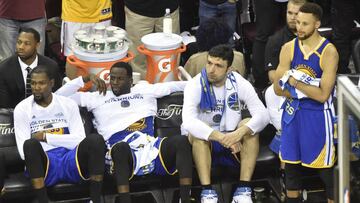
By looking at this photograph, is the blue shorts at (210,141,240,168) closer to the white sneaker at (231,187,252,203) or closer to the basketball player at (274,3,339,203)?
the white sneaker at (231,187,252,203)

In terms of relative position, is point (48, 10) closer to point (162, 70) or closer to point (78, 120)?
point (162, 70)

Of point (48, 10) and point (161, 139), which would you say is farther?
point (48, 10)

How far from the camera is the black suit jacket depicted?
7.09m

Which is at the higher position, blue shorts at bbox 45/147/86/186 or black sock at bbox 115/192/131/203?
blue shorts at bbox 45/147/86/186

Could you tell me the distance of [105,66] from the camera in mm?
7441

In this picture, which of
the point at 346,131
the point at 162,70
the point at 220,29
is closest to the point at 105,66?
the point at 162,70

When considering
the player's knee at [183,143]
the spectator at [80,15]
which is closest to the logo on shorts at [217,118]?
the player's knee at [183,143]

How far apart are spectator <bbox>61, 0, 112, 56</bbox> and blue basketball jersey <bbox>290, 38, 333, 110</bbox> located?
2.98m

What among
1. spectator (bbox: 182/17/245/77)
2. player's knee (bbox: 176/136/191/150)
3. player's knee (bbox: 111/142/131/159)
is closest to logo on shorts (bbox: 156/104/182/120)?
spectator (bbox: 182/17/245/77)

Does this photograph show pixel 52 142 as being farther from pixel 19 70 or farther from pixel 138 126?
pixel 19 70

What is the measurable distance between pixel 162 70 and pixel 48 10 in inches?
84.2

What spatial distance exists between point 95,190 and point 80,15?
2.61 m

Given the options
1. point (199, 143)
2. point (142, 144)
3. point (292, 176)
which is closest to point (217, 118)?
point (199, 143)

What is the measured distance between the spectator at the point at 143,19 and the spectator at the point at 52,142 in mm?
1853
